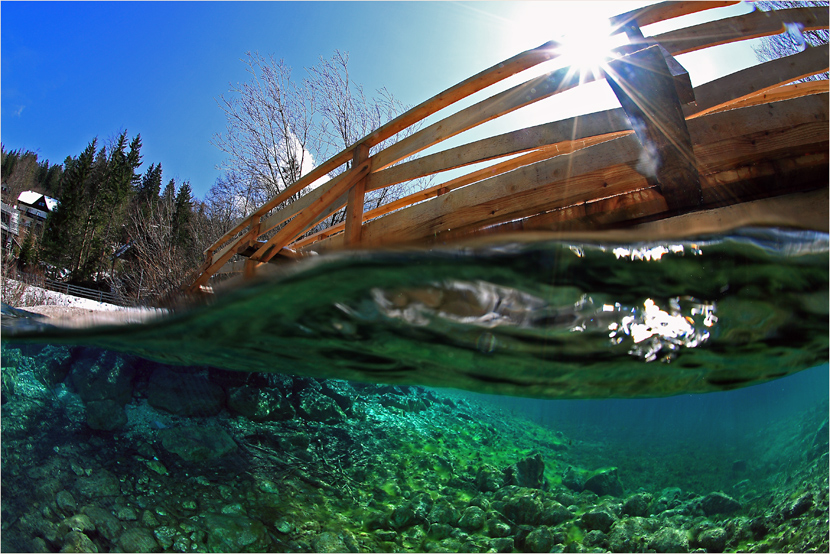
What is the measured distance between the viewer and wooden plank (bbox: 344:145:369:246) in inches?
134

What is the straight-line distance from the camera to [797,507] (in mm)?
3420

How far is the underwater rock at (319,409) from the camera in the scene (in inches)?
161

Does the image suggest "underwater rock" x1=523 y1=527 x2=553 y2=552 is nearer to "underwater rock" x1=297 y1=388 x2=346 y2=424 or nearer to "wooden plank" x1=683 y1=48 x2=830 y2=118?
"underwater rock" x1=297 y1=388 x2=346 y2=424

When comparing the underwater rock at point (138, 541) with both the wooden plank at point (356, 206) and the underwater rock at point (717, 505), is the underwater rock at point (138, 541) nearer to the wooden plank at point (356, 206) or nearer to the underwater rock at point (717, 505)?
the wooden plank at point (356, 206)

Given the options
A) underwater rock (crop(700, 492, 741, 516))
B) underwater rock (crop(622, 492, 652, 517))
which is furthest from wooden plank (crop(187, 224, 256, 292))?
underwater rock (crop(700, 492, 741, 516))

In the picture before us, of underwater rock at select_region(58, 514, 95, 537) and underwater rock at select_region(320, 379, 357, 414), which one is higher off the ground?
underwater rock at select_region(320, 379, 357, 414)

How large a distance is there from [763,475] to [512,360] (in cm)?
505

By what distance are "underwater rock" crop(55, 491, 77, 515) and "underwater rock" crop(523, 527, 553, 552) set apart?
310cm

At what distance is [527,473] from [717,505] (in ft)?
5.88

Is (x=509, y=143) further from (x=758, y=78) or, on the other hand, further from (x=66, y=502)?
(x=66, y=502)

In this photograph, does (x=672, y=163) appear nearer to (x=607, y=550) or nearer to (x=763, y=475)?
(x=607, y=550)

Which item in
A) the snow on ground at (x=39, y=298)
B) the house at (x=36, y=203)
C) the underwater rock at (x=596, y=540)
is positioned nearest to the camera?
the underwater rock at (x=596, y=540)

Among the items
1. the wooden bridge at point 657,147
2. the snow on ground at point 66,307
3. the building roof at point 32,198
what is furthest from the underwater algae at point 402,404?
the building roof at point 32,198

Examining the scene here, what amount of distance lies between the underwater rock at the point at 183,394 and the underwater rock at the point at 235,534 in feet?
3.97
